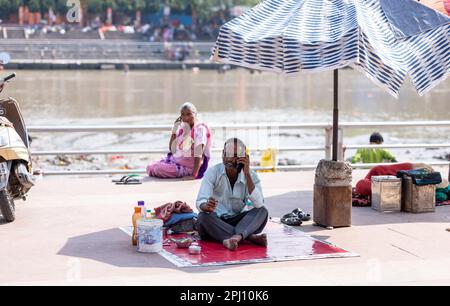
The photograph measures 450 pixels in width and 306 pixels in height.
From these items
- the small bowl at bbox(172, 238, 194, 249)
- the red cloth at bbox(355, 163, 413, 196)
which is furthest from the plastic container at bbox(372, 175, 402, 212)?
the small bowl at bbox(172, 238, 194, 249)

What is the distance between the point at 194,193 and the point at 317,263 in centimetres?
370

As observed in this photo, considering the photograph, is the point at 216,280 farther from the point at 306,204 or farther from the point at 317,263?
the point at 306,204

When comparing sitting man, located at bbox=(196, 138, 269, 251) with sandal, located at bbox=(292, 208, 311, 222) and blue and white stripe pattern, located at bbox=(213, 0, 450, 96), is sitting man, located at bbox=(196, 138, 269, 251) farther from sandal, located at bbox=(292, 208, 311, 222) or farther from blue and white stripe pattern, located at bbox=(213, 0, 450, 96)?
sandal, located at bbox=(292, 208, 311, 222)

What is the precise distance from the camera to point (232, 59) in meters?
8.80

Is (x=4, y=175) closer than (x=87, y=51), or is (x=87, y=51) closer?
(x=4, y=175)

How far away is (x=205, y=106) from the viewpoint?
39906mm

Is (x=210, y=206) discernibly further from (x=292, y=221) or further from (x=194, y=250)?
(x=292, y=221)

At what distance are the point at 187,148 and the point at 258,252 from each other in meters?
4.16

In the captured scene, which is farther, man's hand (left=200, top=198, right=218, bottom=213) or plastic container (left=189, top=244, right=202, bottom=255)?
man's hand (left=200, top=198, right=218, bottom=213)

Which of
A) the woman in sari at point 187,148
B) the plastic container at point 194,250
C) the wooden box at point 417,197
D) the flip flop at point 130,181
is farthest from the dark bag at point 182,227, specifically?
the flip flop at point 130,181

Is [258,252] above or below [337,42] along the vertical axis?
below

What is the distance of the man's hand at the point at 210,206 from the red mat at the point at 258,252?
1.04ft

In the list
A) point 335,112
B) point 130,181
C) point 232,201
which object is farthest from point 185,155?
point 232,201

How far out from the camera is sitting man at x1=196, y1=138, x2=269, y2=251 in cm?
801
